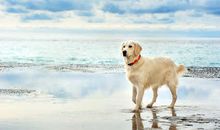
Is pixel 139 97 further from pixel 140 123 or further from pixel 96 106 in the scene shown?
pixel 140 123

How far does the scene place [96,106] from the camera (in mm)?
12453

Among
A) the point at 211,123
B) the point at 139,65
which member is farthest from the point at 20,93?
the point at 211,123

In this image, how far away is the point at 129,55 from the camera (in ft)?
40.0

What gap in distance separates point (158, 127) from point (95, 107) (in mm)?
2685

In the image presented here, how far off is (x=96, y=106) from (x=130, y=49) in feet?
4.88

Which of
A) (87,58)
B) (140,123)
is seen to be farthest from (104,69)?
(140,123)

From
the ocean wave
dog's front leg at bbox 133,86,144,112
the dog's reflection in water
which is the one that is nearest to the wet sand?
the dog's reflection in water

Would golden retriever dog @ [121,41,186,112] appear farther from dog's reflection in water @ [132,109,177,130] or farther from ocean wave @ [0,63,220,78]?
ocean wave @ [0,63,220,78]

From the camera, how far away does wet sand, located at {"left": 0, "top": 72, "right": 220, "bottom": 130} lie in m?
10.2

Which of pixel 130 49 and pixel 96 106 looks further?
pixel 96 106

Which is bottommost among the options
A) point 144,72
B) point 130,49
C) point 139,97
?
point 139,97

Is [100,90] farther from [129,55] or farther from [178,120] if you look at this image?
[178,120]

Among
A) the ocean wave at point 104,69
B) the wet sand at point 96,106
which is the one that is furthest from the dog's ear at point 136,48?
the ocean wave at point 104,69

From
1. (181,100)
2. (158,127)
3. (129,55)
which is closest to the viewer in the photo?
(158,127)
